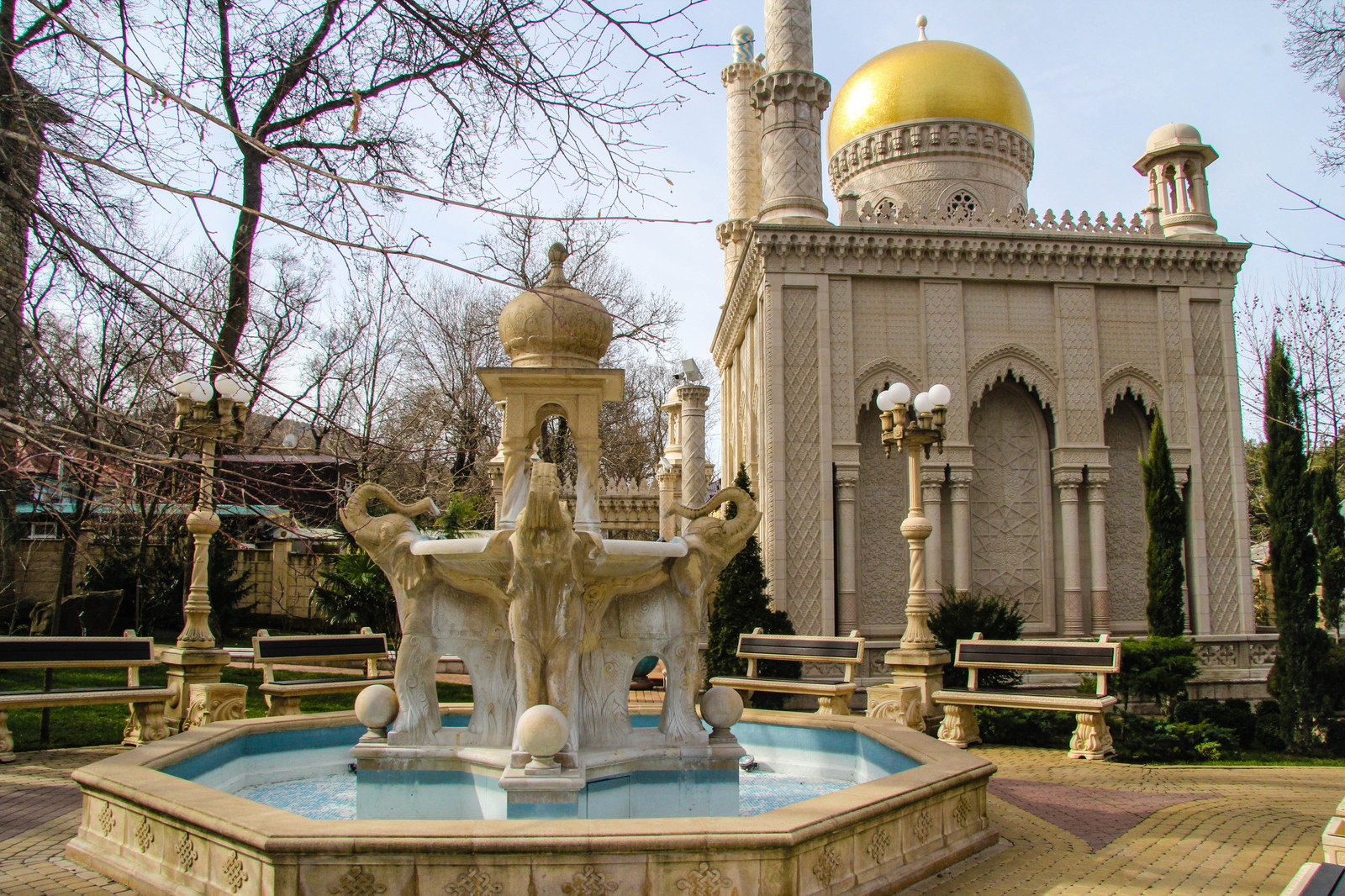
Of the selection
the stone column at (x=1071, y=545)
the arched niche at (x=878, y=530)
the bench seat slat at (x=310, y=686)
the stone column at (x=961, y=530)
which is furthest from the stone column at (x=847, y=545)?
the bench seat slat at (x=310, y=686)

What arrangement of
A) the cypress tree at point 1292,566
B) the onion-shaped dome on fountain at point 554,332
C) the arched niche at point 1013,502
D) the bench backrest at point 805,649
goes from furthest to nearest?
the arched niche at point 1013,502, the cypress tree at point 1292,566, the bench backrest at point 805,649, the onion-shaped dome on fountain at point 554,332

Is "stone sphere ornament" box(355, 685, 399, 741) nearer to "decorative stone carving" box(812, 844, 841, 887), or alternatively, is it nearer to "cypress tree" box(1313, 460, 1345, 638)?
"decorative stone carving" box(812, 844, 841, 887)

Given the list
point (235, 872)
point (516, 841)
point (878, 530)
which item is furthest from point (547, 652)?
point (878, 530)

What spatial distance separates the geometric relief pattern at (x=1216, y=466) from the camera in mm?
16875

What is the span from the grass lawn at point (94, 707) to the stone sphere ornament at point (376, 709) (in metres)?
4.87

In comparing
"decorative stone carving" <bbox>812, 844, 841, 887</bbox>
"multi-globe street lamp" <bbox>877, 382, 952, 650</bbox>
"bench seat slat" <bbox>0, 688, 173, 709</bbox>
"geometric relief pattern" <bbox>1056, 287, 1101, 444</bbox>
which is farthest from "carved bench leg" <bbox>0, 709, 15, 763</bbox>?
"geometric relief pattern" <bbox>1056, 287, 1101, 444</bbox>

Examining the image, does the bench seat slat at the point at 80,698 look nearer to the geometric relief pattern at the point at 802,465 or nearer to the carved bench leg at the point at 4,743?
the carved bench leg at the point at 4,743

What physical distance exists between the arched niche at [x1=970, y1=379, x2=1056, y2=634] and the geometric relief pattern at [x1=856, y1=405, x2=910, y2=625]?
1397 millimetres

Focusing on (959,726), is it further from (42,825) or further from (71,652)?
(71,652)

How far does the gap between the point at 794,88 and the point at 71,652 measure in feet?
45.4

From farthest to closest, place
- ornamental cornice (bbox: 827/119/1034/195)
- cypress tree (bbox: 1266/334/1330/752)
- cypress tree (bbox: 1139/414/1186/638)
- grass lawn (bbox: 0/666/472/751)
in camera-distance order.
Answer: ornamental cornice (bbox: 827/119/1034/195)
cypress tree (bbox: 1139/414/1186/638)
cypress tree (bbox: 1266/334/1330/752)
grass lawn (bbox: 0/666/472/751)

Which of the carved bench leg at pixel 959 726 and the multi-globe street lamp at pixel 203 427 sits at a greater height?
the multi-globe street lamp at pixel 203 427

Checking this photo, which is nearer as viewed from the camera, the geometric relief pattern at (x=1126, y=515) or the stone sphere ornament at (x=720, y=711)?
the stone sphere ornament at (x=720, y=711)

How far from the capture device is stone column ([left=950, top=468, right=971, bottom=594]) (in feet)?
53.5
